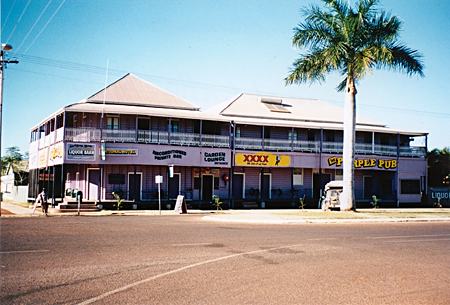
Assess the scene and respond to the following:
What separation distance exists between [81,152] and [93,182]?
3537 mm

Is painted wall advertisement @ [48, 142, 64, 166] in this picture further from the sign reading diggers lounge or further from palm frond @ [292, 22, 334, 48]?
palm frond @ [292, 22, 334, 48]

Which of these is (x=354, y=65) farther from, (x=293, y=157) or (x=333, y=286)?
(x=333, y=286)

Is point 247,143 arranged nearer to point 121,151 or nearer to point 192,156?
point 192,156

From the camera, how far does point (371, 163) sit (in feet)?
124

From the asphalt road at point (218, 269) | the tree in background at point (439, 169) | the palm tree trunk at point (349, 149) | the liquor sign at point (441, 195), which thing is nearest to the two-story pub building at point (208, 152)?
the liquor sign at point (441, 195)

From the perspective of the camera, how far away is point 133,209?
30562 millimetres

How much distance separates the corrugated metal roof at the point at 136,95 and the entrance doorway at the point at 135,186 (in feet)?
17.8

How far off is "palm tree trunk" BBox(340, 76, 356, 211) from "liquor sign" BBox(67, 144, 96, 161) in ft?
51.1

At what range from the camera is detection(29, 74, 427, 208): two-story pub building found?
3114 centimetres

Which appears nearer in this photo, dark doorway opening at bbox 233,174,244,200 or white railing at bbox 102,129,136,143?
white railing at bbox 102,129,136,143

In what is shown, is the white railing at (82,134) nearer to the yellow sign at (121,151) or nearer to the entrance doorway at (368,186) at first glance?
the yellow sign at (121,151)

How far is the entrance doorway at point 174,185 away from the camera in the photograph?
34.0 m

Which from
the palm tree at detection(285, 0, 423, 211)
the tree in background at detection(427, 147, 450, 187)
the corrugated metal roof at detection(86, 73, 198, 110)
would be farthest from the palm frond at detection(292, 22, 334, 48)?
the tree in background at detection(427, 147, 450, 187)

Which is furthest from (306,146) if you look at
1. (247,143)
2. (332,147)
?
(247,143)
